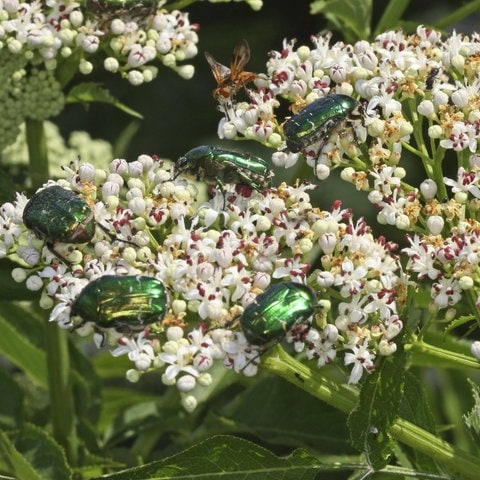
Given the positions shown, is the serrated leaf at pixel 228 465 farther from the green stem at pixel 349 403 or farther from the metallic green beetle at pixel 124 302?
the metallic green beetle at pixel 124 302

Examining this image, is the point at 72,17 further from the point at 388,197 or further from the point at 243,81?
the point at 388,197

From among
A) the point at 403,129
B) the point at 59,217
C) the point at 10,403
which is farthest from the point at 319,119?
the point at 10,403

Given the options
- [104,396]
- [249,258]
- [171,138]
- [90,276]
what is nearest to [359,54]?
[249,258]

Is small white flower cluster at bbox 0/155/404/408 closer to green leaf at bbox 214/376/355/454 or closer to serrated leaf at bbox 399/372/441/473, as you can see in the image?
serrated leaf at bbox 399/372/441/473

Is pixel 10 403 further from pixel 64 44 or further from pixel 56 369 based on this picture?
pixel 64 44

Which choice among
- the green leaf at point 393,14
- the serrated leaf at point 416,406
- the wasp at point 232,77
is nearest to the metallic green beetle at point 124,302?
the serrated leaf at point 416,406

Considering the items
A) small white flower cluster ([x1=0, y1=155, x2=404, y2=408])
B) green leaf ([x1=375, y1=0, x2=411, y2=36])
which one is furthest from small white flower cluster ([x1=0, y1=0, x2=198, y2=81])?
green leaf ([x1=375, y1=0, x2=411, y2=36])
